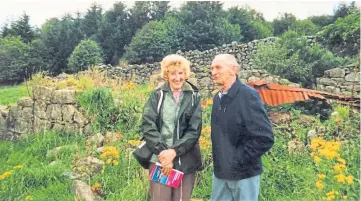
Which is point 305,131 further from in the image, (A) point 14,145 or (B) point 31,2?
(A) point 14,145

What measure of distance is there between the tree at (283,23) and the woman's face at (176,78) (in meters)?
8.80

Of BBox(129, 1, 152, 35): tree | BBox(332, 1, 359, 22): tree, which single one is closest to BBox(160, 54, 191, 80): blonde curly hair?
BBox(129, 1, 152, 35): tree

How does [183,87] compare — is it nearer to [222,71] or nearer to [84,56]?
[222,71]

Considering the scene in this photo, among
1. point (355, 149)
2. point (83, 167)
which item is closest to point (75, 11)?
point (83, 167)

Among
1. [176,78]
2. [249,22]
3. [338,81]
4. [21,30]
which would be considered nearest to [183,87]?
[176,78]

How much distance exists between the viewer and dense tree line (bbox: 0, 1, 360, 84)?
7.73 m

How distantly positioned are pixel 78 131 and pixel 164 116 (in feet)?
12.7

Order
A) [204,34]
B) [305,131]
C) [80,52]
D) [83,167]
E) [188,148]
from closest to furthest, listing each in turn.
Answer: [188,148] → [83,167] → [305,131] → [80,52] → [204,34]

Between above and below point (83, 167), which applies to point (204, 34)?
above

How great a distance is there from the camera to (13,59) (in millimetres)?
8047

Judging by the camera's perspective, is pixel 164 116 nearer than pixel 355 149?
Yes

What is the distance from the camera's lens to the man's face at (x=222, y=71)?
3.24m

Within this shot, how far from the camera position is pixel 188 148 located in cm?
334

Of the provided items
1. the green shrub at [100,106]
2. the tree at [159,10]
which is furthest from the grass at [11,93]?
the tree at [159,10]
